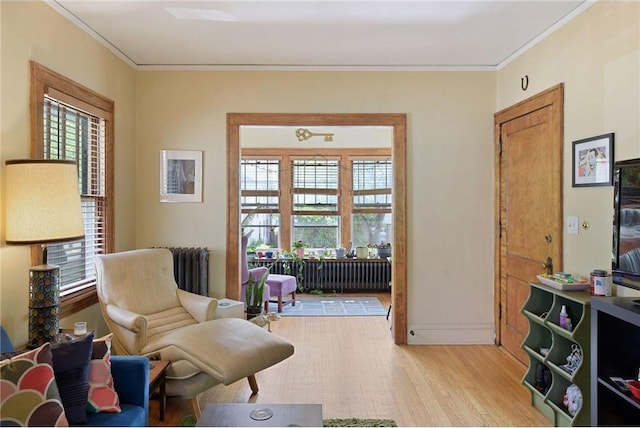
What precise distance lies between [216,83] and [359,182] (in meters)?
3.44

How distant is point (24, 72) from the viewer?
2.43m

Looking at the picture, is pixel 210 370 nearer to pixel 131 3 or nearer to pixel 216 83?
pixel 131 3

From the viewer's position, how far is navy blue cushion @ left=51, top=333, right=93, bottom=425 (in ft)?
5.72

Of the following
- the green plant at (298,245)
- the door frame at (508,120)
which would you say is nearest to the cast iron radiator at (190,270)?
the door frame at (508,120)

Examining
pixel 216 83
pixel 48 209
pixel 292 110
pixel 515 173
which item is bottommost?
pixel 48 209

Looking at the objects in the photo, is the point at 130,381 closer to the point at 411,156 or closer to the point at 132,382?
the point at 132,382

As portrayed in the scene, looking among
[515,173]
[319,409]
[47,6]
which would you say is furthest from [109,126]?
[515,173]

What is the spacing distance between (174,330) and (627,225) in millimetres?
2848

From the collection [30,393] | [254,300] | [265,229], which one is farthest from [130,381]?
[265,229]

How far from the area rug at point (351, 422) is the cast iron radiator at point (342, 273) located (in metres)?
3.92

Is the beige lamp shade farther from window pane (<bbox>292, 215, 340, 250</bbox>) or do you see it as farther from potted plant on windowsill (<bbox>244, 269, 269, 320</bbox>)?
window pane (<bbox>292, 215, 340, 250</bbox>)

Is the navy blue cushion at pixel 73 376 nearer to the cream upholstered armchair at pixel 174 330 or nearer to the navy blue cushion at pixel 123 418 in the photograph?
the navy blue cushion at pixel 123 418

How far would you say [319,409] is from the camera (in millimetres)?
1975

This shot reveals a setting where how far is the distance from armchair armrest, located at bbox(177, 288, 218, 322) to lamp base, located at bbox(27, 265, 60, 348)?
1.09 metres
